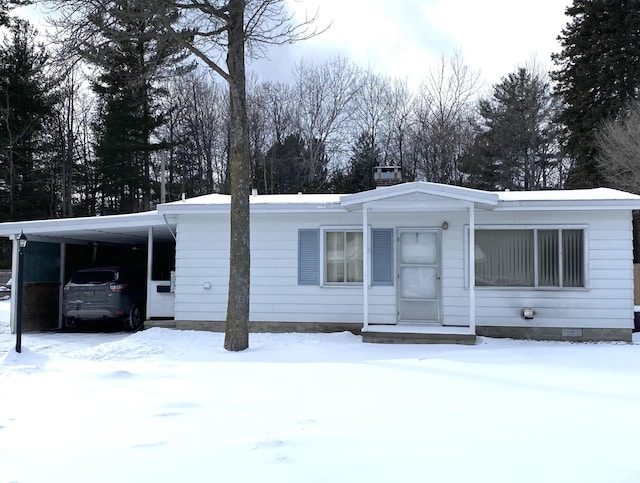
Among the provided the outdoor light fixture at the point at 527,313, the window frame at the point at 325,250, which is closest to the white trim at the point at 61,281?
the window frame at the point at 325,250

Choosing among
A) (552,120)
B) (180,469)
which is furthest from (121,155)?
(180,469)

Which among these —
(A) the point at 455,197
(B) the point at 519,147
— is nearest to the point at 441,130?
(B) the point at 519,147

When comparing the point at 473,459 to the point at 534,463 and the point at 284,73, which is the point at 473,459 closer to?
the point at 534,463

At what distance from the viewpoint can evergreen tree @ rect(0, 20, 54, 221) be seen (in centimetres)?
2553

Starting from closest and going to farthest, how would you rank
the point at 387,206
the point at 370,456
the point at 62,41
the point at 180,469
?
the point at 180,469, the point at 370,456, the point at 62,41, the point at 387,206

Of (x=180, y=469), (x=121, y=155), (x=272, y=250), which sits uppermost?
(x=121, y=155)

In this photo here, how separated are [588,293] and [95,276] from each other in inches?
384

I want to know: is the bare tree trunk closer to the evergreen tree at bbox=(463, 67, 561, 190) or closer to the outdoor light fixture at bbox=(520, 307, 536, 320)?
the outdoor light fixture at bbox=(520, 307, 536, 320)

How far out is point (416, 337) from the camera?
9117 millimetres

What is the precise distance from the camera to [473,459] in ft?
12.3

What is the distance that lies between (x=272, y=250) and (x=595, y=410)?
6.60 m

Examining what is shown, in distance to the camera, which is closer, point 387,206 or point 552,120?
point 387,206

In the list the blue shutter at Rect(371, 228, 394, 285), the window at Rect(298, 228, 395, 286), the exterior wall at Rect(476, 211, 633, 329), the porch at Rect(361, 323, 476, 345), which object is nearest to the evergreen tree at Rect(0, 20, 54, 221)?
the window at Rect(298, 228, 395, 286)

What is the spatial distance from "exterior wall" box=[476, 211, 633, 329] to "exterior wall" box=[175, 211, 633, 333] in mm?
16
